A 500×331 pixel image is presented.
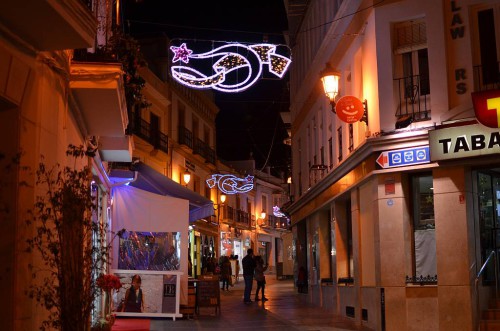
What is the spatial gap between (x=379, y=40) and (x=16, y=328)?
10717 millimetres

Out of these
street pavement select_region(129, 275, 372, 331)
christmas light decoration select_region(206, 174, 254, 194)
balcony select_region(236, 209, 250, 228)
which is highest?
christmas light decoration select_region(206, 174, 254, 194)

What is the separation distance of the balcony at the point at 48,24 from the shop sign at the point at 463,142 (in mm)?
8133

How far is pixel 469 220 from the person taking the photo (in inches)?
538

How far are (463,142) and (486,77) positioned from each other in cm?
153

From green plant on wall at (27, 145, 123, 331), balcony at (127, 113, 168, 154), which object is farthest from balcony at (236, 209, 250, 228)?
green plant on wall at (27, 145, 123, 331)

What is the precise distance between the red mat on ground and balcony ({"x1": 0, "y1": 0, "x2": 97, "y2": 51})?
8.38 meters

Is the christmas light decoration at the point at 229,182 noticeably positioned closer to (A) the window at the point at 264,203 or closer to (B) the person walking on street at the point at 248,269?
(B) the person walking on street at the point at 248,269

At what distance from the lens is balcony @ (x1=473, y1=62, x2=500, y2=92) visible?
13719mm

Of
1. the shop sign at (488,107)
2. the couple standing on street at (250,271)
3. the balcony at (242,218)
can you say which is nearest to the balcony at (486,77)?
the shop sign at (488,107)

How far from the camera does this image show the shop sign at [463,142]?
514 inches

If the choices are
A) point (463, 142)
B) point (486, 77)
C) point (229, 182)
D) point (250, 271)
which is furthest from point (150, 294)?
Result: point (229, 182)

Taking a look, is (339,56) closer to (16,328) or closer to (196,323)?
(196,323)

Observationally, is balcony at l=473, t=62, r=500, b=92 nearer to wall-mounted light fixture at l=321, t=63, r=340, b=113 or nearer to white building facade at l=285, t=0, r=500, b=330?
white building facade at l=285, t=0, r=500, b=330

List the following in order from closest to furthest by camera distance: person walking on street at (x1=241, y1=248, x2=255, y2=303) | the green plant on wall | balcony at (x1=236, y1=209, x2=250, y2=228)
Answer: the green plant on wall → person walking on street at (x1=241, y1=248, x2=255, y2=303) → balcony at (x1=236, y1=209, x2=250, y2=228)
